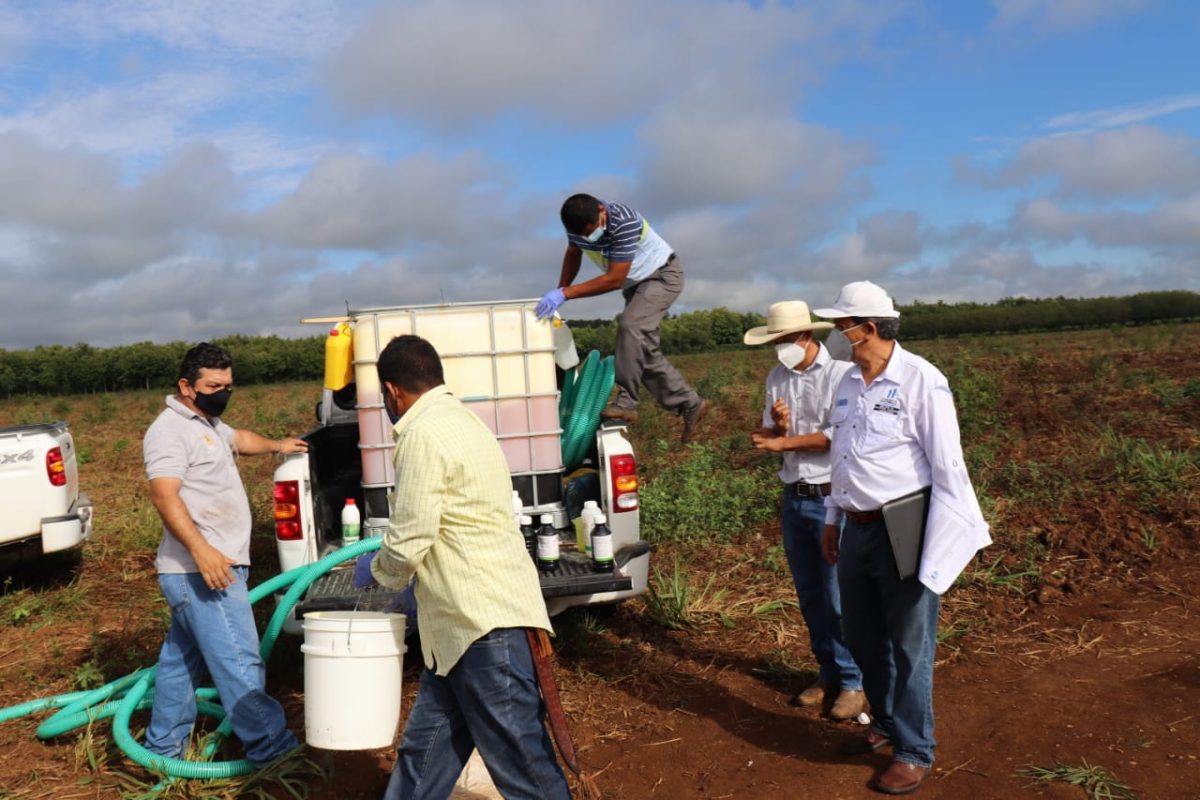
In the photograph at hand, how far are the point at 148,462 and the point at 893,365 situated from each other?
2.97m

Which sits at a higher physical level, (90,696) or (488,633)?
(488,633)

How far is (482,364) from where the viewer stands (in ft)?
17.5

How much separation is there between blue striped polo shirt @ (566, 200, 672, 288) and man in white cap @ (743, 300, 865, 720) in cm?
153

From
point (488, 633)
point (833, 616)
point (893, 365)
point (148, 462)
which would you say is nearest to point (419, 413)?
point (488, 633)

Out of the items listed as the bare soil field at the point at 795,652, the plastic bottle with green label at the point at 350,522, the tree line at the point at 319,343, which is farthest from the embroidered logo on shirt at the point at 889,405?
the tree line at the point at 319,343

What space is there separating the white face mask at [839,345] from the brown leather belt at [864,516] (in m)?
0.66

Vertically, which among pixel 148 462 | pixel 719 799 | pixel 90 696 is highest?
pixel 148 462

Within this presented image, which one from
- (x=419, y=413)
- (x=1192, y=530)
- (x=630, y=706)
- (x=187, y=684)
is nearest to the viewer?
(x=419, y=413)

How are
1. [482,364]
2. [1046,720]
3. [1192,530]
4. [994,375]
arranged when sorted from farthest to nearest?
[994,375] < [1192,530] < [482,364] < [1046,720]

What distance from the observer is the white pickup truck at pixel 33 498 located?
22.5 ft

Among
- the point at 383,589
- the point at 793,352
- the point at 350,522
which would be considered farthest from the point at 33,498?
the point at 793,352

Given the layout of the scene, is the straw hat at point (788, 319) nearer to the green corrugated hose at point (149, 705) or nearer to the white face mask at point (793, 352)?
the white face mask at point (793, 352)

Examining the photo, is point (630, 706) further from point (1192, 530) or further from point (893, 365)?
point (1192, 530)

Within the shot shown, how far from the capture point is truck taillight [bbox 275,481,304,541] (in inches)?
197
